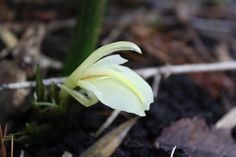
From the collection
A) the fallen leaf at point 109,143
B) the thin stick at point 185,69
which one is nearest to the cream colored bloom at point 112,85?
the fallen leaf at point 109,143

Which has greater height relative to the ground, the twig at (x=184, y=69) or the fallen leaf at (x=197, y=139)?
the twig at (x=184, y=69)

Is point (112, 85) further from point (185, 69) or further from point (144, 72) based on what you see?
point (185, 69)

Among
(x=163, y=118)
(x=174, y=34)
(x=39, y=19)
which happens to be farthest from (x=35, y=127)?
(x=174, y=34)

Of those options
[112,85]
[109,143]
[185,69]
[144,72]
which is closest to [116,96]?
[112,85]

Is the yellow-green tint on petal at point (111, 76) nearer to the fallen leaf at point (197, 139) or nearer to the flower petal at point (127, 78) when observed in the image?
the flower petal at point (127, 78)

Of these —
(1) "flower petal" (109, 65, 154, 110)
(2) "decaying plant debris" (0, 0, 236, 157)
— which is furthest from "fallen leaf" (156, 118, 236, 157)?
(1) "flower petal" (109, 65, 154, 110)

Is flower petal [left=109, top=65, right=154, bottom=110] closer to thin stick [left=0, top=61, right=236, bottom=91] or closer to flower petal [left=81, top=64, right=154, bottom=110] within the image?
flower petal [left=81, top=64, right=154, bottom=110]
